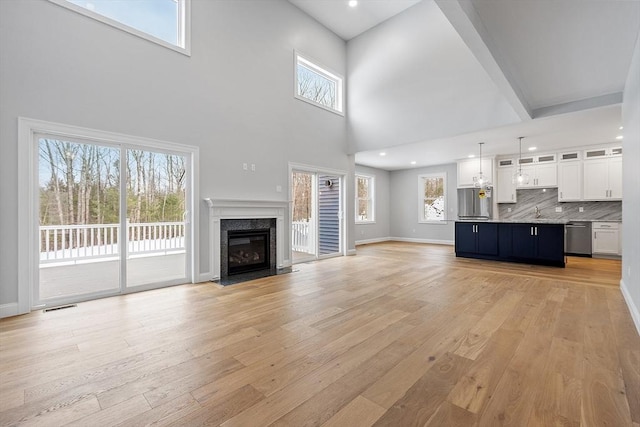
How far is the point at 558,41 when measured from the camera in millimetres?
2947

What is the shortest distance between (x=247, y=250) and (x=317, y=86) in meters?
4.25

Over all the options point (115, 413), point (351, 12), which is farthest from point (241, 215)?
point (351, 12)

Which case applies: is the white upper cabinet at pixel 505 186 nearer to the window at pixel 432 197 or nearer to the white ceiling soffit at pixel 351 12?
the window at pixel 432 197

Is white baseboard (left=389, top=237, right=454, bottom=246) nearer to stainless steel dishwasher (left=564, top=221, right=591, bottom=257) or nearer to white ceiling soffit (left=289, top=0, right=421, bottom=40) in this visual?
stainless steel dishwasher (left=564, top=221, right=591, bottom=257)

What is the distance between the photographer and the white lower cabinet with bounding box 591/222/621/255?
6441 millimetres

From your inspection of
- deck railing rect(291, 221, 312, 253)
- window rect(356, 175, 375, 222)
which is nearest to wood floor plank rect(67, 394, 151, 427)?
deck railing rect(291, 221, 312, 253)

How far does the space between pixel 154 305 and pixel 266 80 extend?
428 cm

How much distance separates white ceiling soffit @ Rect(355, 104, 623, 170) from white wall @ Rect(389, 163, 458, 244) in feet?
2.80

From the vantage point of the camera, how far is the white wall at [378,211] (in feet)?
31.5

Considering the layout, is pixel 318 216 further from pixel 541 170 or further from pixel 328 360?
pixel 541 170

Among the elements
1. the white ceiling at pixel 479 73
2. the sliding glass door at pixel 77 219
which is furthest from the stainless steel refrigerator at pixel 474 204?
the sliding glass door at pixel 77 219

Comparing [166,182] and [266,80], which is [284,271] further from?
[266,80]

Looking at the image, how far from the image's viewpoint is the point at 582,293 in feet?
12.5

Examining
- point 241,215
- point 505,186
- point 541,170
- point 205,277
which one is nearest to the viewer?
point 205,277
